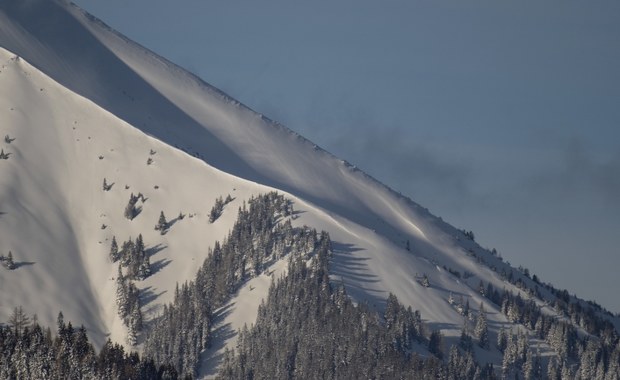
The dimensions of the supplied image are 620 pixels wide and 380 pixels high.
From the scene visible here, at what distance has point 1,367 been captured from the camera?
18275 cm

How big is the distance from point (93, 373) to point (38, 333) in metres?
12.4

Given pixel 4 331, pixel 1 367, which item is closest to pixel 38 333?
pixel 4 331

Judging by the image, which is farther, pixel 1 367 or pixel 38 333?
pixel 38 333

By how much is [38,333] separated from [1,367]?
1694 cm

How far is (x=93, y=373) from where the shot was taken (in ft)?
632

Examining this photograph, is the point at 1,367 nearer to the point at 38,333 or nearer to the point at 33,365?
the point at 33,365

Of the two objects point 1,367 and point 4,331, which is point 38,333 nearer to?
point 4,331

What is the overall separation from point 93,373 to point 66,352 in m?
6.88

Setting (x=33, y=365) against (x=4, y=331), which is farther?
(x=4, y=331)

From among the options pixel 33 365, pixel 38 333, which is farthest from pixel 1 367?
pixel 38 333

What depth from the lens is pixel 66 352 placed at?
647 ft

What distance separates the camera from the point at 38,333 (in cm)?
19938

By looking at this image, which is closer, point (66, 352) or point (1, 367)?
point (1, 367)

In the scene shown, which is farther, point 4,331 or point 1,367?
point 4,331
